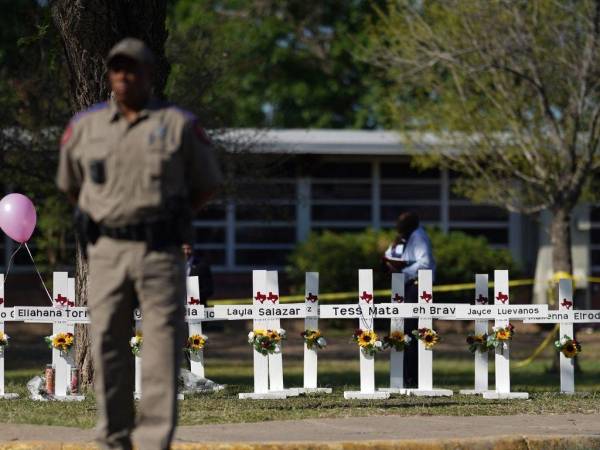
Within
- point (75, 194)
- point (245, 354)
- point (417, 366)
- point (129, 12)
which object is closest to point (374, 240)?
point (245, 354)

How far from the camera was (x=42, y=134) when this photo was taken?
1936cm

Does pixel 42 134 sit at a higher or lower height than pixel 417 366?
higher

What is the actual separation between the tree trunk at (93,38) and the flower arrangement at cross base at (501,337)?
3641mm

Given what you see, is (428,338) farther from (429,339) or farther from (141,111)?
(141,111)

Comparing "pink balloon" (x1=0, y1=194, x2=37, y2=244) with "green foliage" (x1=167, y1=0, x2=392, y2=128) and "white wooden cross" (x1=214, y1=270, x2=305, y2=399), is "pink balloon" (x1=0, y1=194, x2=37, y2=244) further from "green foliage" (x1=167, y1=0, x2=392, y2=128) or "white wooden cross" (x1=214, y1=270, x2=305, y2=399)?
"green foliage" (x1=167, y1=0, x2=392, y2=128)

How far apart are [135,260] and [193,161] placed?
24.2 inches

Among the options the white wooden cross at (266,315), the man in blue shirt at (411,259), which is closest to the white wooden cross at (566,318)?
the man in blue shirt at (411,259)

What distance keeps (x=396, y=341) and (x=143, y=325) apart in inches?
207

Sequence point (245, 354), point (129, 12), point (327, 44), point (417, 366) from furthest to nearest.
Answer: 1. point (327, 44)
2. point (245, 354)
3. point (417, 366)
4. point (129, 12)

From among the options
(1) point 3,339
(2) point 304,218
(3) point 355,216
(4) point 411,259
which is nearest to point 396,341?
(4) point 411,259

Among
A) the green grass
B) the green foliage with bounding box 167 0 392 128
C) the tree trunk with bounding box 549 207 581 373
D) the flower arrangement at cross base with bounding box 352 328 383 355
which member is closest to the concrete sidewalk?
the green grass

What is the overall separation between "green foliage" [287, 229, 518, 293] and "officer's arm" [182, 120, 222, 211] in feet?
57.9

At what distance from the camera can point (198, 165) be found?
7.04 metres

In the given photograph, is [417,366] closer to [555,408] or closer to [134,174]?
[555,408]
